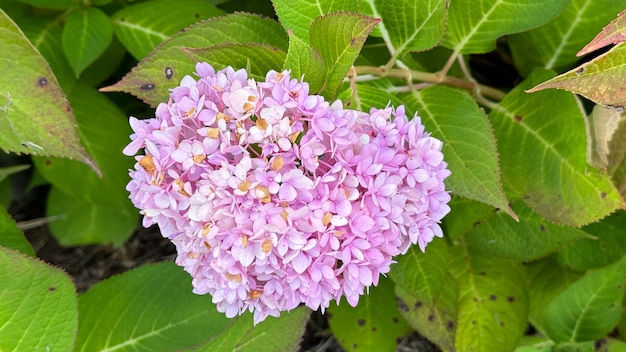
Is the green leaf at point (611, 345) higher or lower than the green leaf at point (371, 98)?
lower

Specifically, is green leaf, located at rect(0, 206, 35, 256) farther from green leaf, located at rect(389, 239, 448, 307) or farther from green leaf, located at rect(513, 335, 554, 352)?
green leaf, located at rect(513, 335, 554, 352)

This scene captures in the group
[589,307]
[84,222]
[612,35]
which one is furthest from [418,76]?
[84,222]

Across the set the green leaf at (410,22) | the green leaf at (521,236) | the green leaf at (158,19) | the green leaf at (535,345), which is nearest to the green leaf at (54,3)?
the green leaf at (158,19)

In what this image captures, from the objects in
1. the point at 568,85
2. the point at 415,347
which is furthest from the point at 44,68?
the point at 415,347

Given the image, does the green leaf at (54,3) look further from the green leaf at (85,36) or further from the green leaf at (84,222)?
the green leaf at (84,222)

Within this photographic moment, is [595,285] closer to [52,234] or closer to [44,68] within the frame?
[44,68]

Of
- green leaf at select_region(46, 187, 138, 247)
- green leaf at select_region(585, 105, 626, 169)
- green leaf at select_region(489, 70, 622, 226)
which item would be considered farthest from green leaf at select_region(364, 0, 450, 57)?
green leaf at select_region(46, 187, 138, 247)

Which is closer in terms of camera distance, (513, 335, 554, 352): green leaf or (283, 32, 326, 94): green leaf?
(283, 32, 326, 94): green leaf
